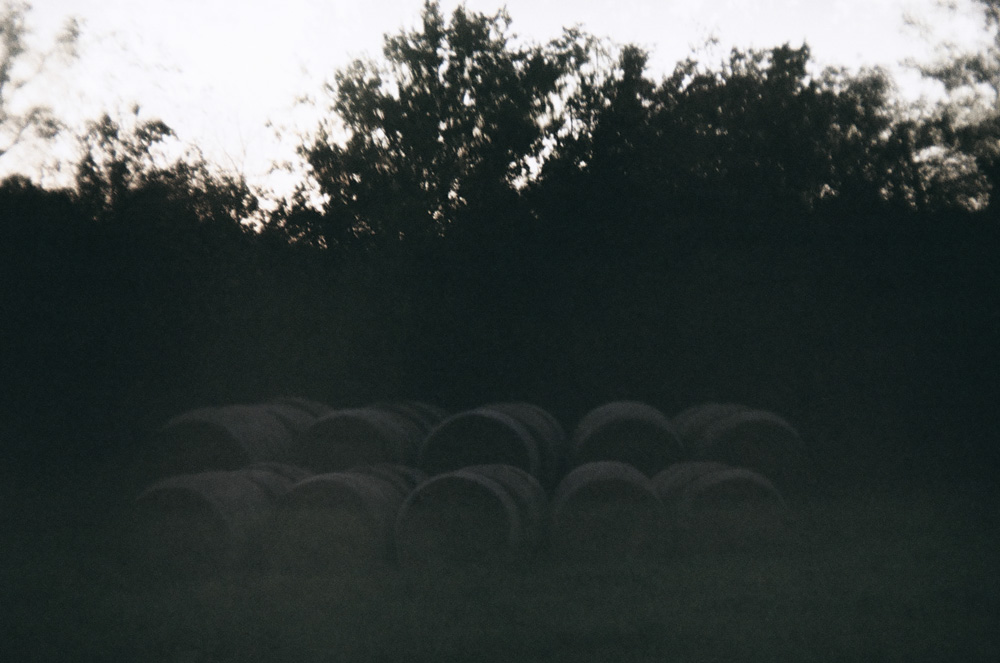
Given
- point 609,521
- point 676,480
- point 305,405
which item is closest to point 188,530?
point 609,521

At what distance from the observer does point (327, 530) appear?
7.39 metres

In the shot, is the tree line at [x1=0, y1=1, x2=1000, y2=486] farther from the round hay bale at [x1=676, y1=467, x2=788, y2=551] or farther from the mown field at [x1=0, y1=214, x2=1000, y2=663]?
the round hay bale at [x1=676, y1=467, x2=788, y2=551]

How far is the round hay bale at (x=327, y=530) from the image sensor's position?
7.39m

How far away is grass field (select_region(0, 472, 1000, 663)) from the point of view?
5.22 meters

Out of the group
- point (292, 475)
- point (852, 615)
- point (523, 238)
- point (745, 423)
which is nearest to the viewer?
point (852, 615)

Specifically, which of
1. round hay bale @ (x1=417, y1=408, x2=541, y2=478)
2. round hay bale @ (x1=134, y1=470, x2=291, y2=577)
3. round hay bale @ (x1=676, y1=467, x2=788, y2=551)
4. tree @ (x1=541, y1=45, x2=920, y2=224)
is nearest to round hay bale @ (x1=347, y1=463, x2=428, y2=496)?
round hay bale @ (x1=417, y1=408, x2=541, y2=478)

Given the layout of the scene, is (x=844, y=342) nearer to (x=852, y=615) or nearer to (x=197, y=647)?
(x=852, y=615)

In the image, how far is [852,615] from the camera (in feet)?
18.9

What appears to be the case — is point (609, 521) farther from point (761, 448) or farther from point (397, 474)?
point (761, 448)

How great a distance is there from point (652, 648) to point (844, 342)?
29.5 ft

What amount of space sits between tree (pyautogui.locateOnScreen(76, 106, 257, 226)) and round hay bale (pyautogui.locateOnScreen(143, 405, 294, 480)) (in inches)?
220

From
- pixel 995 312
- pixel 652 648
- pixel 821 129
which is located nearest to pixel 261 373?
pixel 652 648

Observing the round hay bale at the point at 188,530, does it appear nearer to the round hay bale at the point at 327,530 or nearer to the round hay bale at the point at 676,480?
the round hay bale at the point at 327,530

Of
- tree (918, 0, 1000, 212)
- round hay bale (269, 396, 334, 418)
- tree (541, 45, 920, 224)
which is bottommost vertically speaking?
round hay bale (269, 396, 334, 418)
